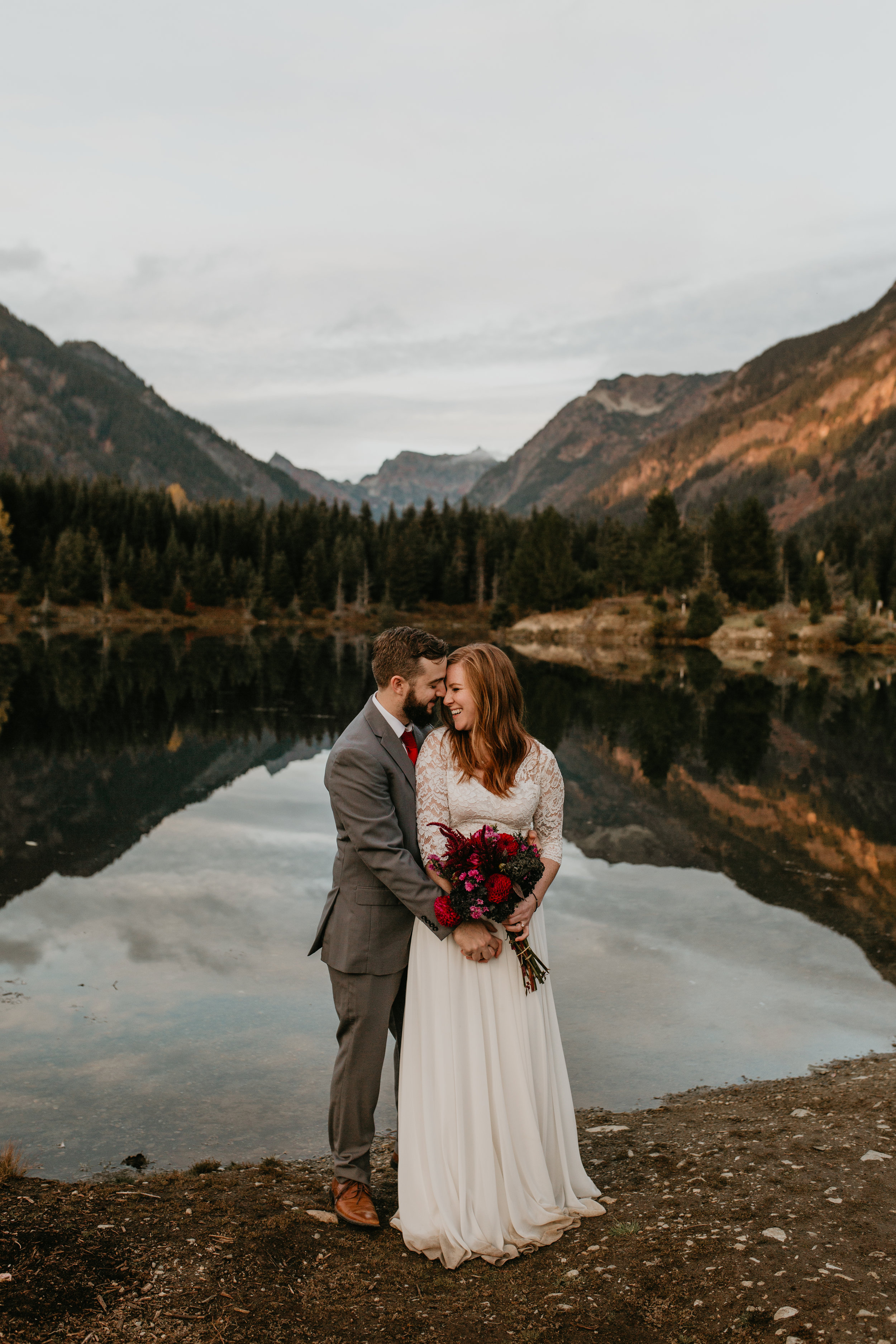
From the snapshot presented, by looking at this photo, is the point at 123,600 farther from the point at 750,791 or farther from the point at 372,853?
the point at 372,853

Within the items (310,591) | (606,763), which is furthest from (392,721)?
(310,591)

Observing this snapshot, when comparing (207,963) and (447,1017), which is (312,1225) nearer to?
(447,1017)

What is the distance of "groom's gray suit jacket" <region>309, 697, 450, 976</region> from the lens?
5258mm

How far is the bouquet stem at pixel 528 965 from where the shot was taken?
522 cm

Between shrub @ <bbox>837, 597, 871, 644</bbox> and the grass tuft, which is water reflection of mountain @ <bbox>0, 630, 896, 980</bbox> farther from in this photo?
shrub @ <bbox>837, 597, 871, 644</bbox>

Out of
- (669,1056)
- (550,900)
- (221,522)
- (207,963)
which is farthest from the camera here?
(221,522)

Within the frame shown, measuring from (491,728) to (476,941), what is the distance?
3.78ft

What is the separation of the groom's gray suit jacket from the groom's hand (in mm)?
177

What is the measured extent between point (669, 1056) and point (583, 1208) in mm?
3520

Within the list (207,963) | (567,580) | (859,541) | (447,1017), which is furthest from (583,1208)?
(859,541)

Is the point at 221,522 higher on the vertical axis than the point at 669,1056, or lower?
higher

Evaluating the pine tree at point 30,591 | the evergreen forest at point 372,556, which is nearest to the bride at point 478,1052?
the evergreen forest at point 372,556

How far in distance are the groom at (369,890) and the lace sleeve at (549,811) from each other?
2.34 feet

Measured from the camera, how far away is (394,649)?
17.7 ft
